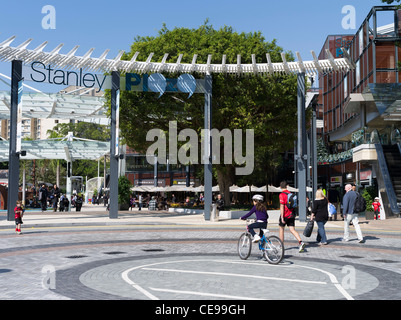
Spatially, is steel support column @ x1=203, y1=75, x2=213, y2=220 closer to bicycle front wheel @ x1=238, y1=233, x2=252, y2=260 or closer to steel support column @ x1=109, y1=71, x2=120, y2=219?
steel support column @ x1=109, y1=71, x2=120, y2=219

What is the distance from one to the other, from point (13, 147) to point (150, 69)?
8.72 meters

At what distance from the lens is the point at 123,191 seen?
3850 cm

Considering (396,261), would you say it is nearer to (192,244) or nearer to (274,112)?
(192,244)

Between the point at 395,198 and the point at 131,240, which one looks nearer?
the point at 131,240

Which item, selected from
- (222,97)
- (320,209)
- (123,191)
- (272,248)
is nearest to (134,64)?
(222,97)

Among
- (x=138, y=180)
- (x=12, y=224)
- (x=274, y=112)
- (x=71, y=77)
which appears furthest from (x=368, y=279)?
(x=138, y=180)

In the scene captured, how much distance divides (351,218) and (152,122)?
64.2ft

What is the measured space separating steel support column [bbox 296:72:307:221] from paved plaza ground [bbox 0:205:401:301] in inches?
316

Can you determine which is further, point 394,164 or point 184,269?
point 394,164

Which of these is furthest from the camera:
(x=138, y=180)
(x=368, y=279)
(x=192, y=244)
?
(x=138, y=180)

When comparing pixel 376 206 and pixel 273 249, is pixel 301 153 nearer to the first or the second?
pixel 376 206
